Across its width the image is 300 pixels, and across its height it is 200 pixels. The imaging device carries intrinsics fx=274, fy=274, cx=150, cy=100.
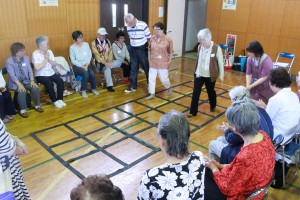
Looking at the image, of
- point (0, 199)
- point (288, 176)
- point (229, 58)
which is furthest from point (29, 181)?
point (229, 58)

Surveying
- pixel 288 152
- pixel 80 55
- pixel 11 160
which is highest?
pixel 80 55

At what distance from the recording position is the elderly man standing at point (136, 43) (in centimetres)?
574

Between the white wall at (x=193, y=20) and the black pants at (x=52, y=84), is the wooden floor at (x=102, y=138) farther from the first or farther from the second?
the white wall at (x=193, y=20)

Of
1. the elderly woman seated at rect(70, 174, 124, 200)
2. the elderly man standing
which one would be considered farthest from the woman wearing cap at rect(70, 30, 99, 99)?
the elderly woman seated at rect(70, 174, 124, 200)

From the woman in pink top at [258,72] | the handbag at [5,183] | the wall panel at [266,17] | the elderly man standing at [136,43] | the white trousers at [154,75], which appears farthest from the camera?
the wall panel at [266,17]

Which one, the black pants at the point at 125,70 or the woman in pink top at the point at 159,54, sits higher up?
the woman in pink top at the point at 159,54

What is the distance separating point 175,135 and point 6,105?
3742 millimetres

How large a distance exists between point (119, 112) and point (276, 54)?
5031 millimetres

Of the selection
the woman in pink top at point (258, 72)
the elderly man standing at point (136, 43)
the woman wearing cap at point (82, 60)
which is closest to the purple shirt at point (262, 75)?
the woman in pink top at point (258, 72)

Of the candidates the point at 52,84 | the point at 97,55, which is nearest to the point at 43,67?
the point at 52,84

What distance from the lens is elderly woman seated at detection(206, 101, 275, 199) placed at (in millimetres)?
1886

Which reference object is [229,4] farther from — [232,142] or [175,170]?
[175,170]

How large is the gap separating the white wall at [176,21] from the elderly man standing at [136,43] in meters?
2.92

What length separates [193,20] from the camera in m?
9.64
